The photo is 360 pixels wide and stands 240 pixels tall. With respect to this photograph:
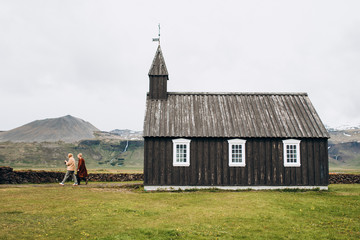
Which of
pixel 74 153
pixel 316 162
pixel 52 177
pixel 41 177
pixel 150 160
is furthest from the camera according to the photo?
pixel 74 153

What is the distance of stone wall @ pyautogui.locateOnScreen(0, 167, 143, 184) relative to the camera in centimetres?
2383

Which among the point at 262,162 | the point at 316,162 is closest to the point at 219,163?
the point at 262,162

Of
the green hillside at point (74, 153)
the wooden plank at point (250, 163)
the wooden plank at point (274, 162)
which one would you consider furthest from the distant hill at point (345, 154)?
the wooden plank at point (250, 163)

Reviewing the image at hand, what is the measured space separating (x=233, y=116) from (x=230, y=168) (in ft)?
14.1

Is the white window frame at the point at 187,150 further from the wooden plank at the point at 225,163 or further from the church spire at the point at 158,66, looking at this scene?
the church spire at the point at 158,66

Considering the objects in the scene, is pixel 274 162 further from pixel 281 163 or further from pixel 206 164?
pixel 206 164

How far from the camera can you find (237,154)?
22.0 m

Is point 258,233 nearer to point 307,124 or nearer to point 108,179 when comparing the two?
point 307,124

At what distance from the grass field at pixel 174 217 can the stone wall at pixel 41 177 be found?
8121 millimetres

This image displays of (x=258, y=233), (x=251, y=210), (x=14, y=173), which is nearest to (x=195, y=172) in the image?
(x=251, y=210)

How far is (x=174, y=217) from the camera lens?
12219 millimetres

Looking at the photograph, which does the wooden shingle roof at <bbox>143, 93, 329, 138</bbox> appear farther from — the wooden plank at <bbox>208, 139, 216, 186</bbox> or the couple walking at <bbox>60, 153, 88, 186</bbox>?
the couple walking at <bbox>60, 153, 88, 186</bbox>

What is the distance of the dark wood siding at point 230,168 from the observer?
21.5 m

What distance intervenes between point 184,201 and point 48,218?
278 inches
